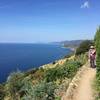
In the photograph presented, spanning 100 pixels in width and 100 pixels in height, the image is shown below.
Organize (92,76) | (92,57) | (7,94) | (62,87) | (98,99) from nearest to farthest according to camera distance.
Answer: (98,99) < (62,87) < (92,76) < (92,57) < (7,94)

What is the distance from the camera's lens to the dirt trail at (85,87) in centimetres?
1284

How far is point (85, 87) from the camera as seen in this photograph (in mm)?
14898

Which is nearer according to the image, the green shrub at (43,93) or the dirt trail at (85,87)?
the dirt trail at (85,87)

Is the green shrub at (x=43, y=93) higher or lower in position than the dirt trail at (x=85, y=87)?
lower

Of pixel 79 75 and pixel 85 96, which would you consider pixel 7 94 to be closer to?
pixel 79 75

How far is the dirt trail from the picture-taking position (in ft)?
42.1

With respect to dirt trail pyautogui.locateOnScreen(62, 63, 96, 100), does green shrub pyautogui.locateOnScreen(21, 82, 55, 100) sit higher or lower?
lower

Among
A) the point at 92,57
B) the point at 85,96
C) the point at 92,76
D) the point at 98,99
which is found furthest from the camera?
the point at 92,57

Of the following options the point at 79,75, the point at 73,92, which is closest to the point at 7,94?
the point at 79,75

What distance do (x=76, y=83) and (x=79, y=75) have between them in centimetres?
243

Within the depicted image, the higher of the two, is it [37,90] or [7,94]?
[37,90]

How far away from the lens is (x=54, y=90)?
1576 centimetres

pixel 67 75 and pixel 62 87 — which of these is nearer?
pixel 62 87

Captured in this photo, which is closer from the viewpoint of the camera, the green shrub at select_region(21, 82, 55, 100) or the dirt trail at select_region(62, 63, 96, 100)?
the dirt trail at select_region(62, 63, 96, 100)
